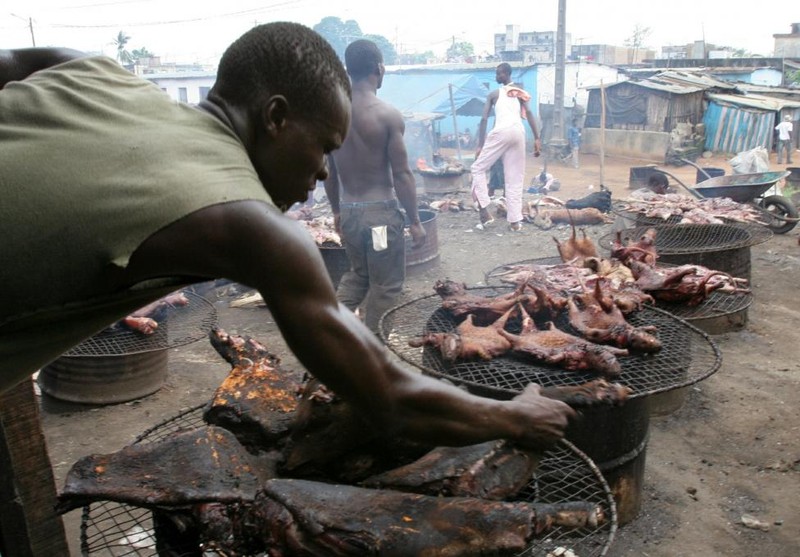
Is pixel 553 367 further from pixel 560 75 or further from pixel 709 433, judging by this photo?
pixel 560 75

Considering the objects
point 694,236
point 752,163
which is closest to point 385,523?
point 694,236

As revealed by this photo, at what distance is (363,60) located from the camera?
6.16 metres

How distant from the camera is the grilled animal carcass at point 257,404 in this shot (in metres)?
2.72

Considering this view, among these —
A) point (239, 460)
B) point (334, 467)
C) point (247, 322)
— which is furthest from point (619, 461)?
point (247, 322)

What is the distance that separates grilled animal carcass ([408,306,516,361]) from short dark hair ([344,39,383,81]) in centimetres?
329

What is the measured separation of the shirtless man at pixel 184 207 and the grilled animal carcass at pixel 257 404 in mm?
942

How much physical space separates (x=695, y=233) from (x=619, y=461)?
4281mm

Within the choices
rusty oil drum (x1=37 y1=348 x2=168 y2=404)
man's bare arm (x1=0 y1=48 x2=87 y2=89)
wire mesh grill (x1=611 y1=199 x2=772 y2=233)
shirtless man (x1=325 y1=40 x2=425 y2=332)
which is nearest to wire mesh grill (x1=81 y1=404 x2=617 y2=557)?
man's bare arm (x1=0 y1=48 x2=87 y2=89)

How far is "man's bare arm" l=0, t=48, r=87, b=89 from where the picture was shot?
237cm

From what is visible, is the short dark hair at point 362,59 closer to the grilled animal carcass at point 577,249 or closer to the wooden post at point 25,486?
the grilled animal carcass at point 577,249

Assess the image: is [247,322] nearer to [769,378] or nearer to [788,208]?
[769,378]

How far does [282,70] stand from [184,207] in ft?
1.97

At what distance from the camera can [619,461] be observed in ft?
12.4

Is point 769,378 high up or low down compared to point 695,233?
down
